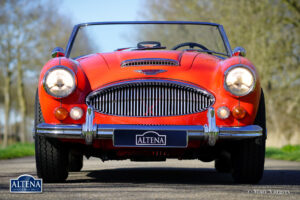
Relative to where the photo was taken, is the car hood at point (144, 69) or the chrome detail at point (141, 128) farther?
the car hood at point (144, 69)

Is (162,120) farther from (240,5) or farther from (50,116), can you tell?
(240,5)

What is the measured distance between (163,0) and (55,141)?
2251cm

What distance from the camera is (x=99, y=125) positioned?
4.45 m

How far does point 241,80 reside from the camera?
15.3 feet

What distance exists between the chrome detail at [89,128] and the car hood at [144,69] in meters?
0.25

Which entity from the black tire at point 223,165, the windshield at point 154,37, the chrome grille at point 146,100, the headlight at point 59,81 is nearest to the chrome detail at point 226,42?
the windshield at point 154,37

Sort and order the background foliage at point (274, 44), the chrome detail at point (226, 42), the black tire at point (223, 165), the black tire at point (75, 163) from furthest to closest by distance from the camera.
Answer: the background foliage at point (274, 44) → the black tire at point (223, 165) → the black tire at point (75, 163) → the chrome detail at point (226, 42)

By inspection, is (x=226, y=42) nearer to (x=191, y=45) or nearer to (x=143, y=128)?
(x=191, y=45)

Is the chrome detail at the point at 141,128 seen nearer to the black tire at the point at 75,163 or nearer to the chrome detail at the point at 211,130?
the chrome detail at the point at 211,130

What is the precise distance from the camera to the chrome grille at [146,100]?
4.58 metres

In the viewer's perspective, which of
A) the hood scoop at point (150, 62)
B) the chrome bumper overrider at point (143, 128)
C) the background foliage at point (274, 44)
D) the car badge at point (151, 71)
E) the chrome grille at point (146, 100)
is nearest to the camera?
the chrome bumper overrider at point (143, 128)

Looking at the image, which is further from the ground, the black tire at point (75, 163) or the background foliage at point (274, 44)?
the background foliage at point (274, 44)

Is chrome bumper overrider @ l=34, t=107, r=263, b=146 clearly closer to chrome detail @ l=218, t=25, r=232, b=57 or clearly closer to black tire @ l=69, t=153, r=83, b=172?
chrome detail @ l=218, t=25, r=232, b=57

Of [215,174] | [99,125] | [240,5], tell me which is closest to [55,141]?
[99,125]
